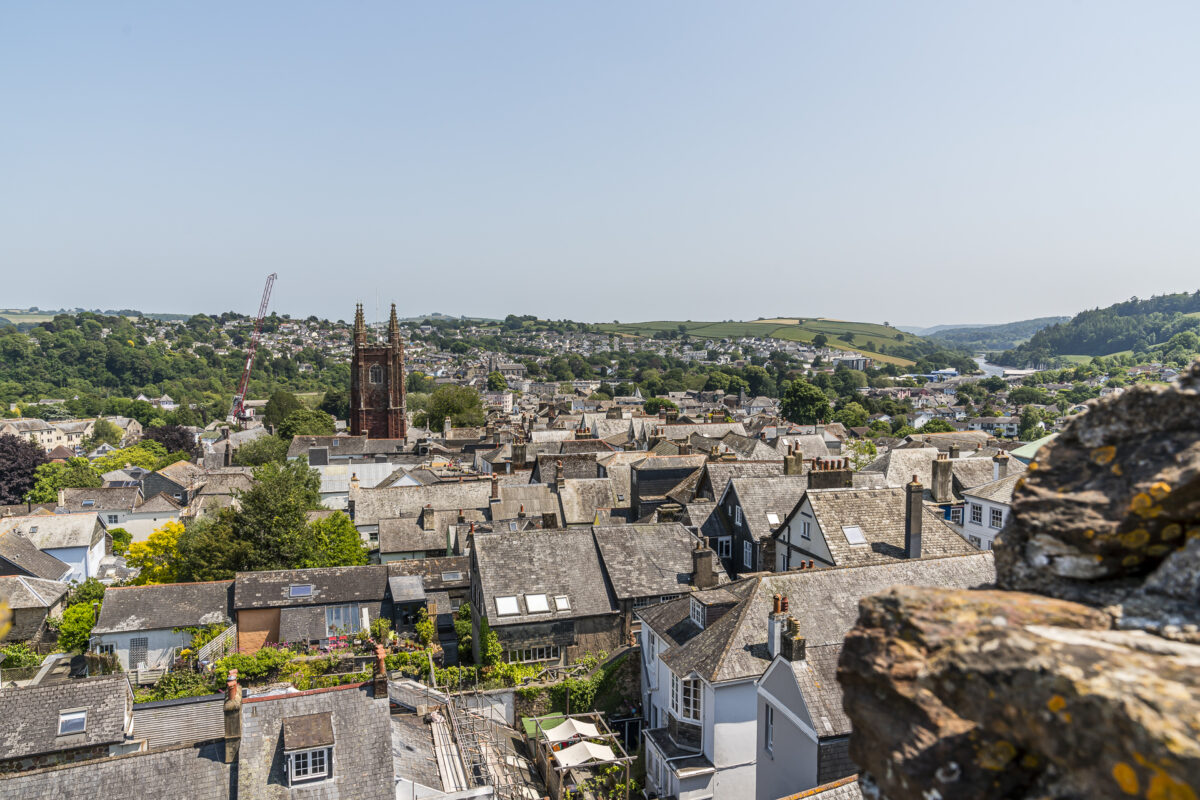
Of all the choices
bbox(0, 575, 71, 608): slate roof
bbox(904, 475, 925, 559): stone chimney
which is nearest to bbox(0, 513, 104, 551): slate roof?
bbox(0, 575, 71, 608): slate roof

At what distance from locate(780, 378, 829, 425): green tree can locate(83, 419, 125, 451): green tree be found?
116 m

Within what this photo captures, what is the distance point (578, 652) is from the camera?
2978cm

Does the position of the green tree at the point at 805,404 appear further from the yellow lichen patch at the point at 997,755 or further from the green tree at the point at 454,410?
the yellow lichen patch at the point at 997,755

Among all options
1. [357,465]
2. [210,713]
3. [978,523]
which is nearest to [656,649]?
[210,713]

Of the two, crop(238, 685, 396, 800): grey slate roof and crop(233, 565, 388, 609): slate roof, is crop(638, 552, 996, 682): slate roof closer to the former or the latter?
crop(238, 685, 396, 800): grey slate roof

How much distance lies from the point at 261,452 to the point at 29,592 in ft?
153

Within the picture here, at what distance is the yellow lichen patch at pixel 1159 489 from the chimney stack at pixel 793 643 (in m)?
15.8

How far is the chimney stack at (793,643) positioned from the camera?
63.1 feet

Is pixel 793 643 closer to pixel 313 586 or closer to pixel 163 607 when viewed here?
pixel 313 586

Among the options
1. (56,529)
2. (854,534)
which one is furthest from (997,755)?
(56,529)

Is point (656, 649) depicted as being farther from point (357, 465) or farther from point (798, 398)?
point (798, 398)

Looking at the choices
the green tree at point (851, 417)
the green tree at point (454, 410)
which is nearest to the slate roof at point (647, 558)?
the green tree at point (454, 410)

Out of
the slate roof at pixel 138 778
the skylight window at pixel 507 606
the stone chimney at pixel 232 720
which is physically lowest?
the skylight window at pixel 507 606

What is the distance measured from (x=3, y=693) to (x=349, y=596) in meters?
13.9
